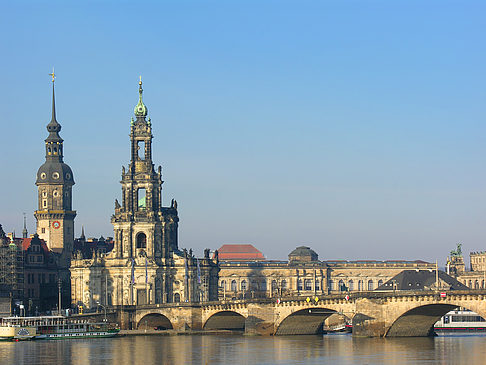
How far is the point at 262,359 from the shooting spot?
130 metres

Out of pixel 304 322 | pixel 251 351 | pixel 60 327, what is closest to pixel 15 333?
pixel 60 327

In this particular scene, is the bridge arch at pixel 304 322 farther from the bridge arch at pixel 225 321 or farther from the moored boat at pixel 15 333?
the moored boat at pixel 15 333

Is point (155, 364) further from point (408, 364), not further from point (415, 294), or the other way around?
point (415, 294)

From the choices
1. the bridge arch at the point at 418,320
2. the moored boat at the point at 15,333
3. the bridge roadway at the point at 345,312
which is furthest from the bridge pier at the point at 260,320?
the moored boat at the point at 15,333

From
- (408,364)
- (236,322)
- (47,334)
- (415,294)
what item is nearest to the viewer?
(408,364)

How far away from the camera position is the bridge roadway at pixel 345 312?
148375mm

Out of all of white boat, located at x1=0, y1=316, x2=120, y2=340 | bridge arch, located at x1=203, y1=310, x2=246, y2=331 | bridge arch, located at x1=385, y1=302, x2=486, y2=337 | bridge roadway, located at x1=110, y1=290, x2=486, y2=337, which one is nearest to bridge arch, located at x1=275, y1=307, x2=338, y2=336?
bridge roadway, located at x1=110, y1=290, x2=486, y2=337

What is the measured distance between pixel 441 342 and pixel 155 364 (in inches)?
1860

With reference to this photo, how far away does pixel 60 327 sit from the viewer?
182 metres

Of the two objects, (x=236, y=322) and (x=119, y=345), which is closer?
(x=119, y=345)

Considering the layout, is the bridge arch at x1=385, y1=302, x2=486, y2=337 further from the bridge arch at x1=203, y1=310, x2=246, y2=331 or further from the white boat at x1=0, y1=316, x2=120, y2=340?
the white boat at x1=0, y1=316, x2=120, y2=340

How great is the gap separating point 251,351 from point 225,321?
54719 millimetres

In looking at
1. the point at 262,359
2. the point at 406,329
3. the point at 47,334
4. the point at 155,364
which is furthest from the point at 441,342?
the point at 47,334

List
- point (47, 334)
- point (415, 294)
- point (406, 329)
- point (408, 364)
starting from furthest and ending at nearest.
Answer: point (47, 334) → point (406, 329) → point (415, 294) → point (408, 364)
